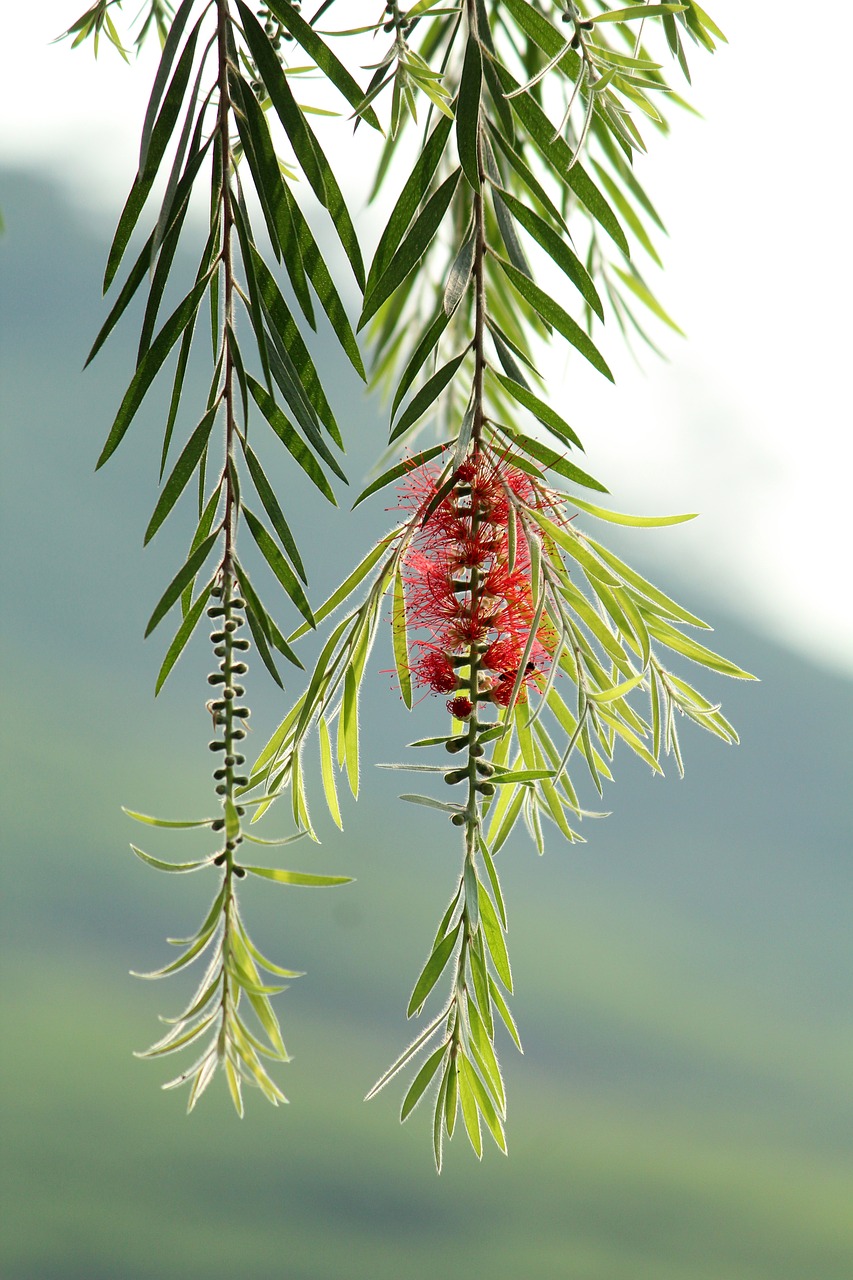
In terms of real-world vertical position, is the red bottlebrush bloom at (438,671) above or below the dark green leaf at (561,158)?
below

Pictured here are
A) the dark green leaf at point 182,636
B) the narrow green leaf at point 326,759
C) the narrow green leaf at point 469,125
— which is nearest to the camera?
the narrow green leaf at point 469,125

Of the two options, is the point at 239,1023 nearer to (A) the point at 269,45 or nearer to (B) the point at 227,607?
(B) the point at 227,607

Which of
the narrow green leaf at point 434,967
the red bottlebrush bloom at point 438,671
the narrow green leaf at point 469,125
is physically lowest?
the narrow green leaf at point 434,967

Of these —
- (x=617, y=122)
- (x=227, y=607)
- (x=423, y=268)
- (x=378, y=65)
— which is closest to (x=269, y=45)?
(x=378, y=65)

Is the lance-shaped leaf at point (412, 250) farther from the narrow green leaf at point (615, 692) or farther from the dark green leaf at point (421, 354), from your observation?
the narrow green leaf at point (615, 692)

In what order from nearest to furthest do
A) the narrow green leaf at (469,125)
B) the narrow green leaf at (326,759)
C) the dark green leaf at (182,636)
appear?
the narrow green leaf at (469,125) < the dark green leaf at (182,636) < the narrow green leaf at (326,759)

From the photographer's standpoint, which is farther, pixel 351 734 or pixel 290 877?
pixel 351 734

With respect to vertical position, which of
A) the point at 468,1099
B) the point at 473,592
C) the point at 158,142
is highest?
the point at 158,142

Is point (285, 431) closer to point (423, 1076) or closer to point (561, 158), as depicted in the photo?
point (561, 158)

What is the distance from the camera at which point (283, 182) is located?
572 millimetres

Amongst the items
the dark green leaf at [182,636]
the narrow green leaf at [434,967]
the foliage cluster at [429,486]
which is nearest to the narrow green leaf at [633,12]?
the foliage cluster at [429,486]

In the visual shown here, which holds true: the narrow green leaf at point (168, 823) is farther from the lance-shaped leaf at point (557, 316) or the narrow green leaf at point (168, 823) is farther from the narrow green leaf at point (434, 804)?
the lance-shaped leaf at point (557, 316)

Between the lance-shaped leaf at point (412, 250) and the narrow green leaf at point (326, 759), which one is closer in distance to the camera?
the lance-shaped leaf at point (412, 250)

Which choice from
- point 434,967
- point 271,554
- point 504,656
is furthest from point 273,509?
point 434,967
